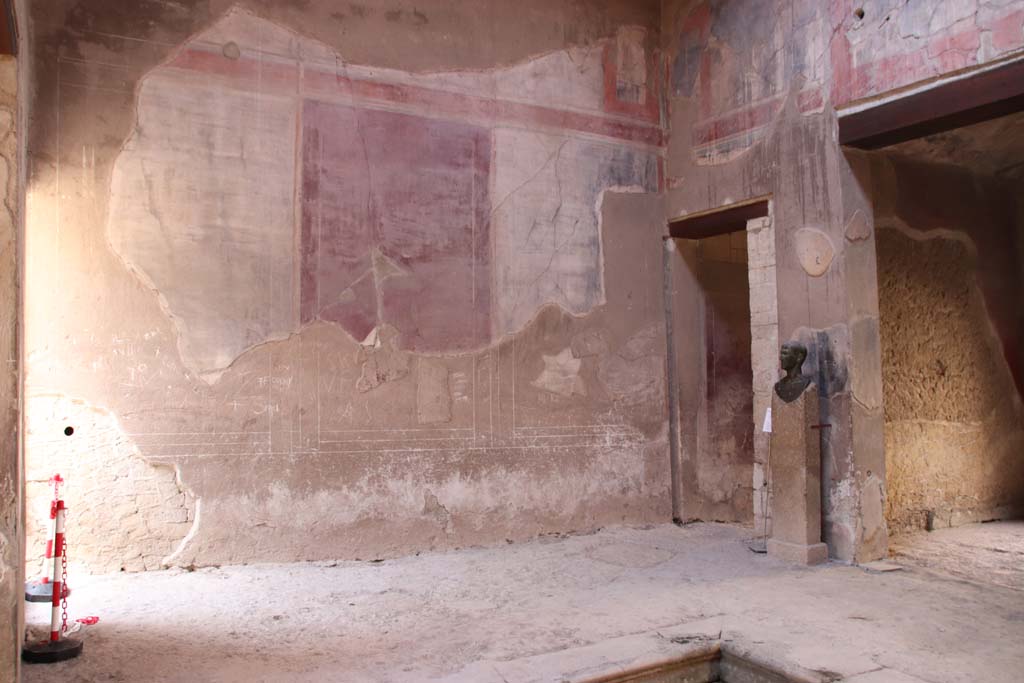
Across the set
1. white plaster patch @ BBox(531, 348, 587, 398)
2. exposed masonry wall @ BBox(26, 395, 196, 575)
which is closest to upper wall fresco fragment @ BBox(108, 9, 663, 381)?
white plaster patch @ BBox(531, 348, 587, 398)

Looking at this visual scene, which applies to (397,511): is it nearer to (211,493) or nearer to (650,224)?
(211,493)

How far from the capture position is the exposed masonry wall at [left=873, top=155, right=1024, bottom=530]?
17.7ft

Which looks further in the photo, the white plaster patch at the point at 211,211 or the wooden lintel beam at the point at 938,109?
the white plaster patch at the point at 211,211

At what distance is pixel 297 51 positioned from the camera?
15.9ft

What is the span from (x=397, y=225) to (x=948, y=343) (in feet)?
13.4

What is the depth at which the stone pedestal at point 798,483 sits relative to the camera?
466cm

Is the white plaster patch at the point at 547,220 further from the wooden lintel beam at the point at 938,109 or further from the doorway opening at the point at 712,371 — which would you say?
the wooden lintel beam at the point at 938,109

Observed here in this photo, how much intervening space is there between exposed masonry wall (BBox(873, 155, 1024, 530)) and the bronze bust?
34.3 inches

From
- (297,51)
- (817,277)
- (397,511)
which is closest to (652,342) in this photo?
(817,277)

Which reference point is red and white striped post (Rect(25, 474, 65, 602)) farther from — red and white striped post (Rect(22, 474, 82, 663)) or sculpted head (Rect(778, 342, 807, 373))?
sculpted head (Rect(778, 342, 807, 373))

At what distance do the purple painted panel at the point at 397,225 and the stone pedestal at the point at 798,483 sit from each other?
2038mm

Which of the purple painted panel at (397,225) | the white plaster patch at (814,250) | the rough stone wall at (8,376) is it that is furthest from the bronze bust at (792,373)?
the rough stone wall at (8,376)

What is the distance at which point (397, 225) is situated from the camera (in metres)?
5.07

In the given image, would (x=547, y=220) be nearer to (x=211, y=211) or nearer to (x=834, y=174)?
(x=834, y=174)
